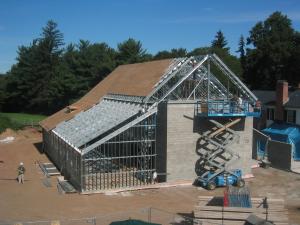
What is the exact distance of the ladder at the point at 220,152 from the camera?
29062 mm

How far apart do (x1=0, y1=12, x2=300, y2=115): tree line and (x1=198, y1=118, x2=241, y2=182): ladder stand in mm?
42654

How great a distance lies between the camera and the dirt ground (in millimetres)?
22703

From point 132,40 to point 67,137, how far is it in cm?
4537

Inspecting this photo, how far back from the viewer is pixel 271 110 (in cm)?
4919

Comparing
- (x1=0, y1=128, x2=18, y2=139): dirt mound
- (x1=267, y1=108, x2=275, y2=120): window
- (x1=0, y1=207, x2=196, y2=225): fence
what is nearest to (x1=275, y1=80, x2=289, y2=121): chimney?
(x1=267, y1=108, x2=275, y2=120): window

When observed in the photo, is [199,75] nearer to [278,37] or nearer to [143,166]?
[143,166]

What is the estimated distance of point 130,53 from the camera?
73500 millimetres

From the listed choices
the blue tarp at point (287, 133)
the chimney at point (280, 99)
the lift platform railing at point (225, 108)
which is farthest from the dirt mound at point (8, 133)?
the lift platform railing at point (225, 108)

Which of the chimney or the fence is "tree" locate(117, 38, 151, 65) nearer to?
the chimney

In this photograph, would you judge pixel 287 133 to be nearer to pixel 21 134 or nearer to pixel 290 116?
pixel 290 116

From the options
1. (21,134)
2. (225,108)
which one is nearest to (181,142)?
(225,108)

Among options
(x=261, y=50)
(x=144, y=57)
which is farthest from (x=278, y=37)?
(x=144, y=57)

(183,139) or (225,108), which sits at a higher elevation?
(225,108)

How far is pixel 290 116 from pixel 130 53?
34.6 metres
